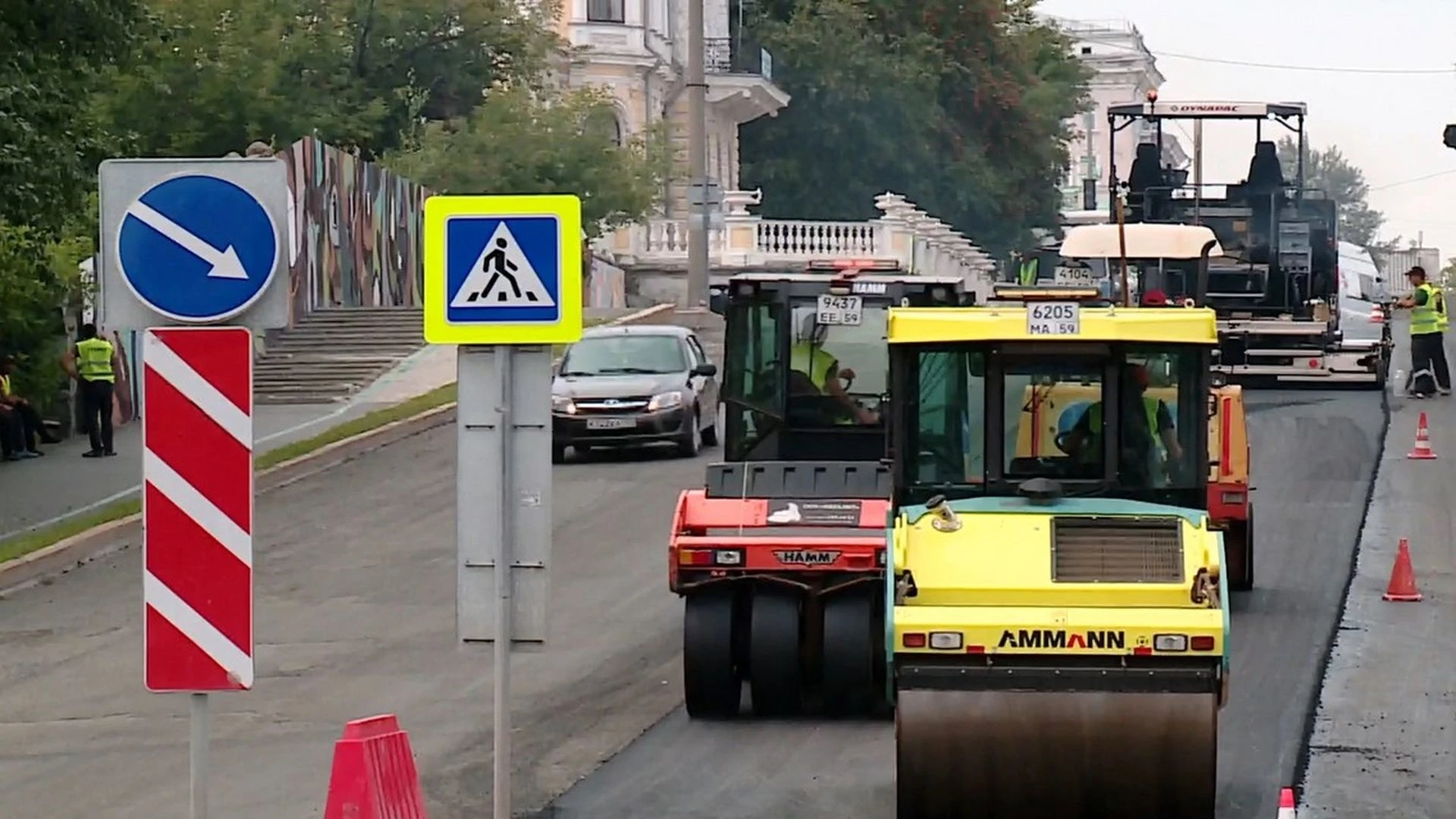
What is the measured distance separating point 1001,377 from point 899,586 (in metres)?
1.23

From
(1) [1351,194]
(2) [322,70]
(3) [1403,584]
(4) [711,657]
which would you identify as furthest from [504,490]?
(1) [1351,194]

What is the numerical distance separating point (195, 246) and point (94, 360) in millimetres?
20989

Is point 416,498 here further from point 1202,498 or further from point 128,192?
point 128,192

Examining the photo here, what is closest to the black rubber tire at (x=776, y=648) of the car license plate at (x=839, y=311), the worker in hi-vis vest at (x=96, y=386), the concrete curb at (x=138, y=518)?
the car license plate at (x=839, y=311)

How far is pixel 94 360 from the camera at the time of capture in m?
28.0

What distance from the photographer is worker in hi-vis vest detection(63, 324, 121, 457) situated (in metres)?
27.9

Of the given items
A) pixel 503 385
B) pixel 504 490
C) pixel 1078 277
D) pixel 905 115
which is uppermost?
pixel 905 115

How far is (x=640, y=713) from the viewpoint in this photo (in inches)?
543

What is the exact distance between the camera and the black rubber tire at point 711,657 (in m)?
13.4

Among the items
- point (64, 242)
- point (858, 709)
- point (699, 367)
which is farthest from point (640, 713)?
point (64, 242)

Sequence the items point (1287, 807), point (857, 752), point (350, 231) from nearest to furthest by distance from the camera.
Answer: point (1287, 807) → point (857, 752) → point (350, 231)

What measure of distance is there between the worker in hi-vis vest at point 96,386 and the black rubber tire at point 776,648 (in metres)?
16.3

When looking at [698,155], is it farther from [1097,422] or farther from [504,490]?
[504,490]

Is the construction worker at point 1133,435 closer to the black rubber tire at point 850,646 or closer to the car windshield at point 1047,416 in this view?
the car windshield at point 1047,416
